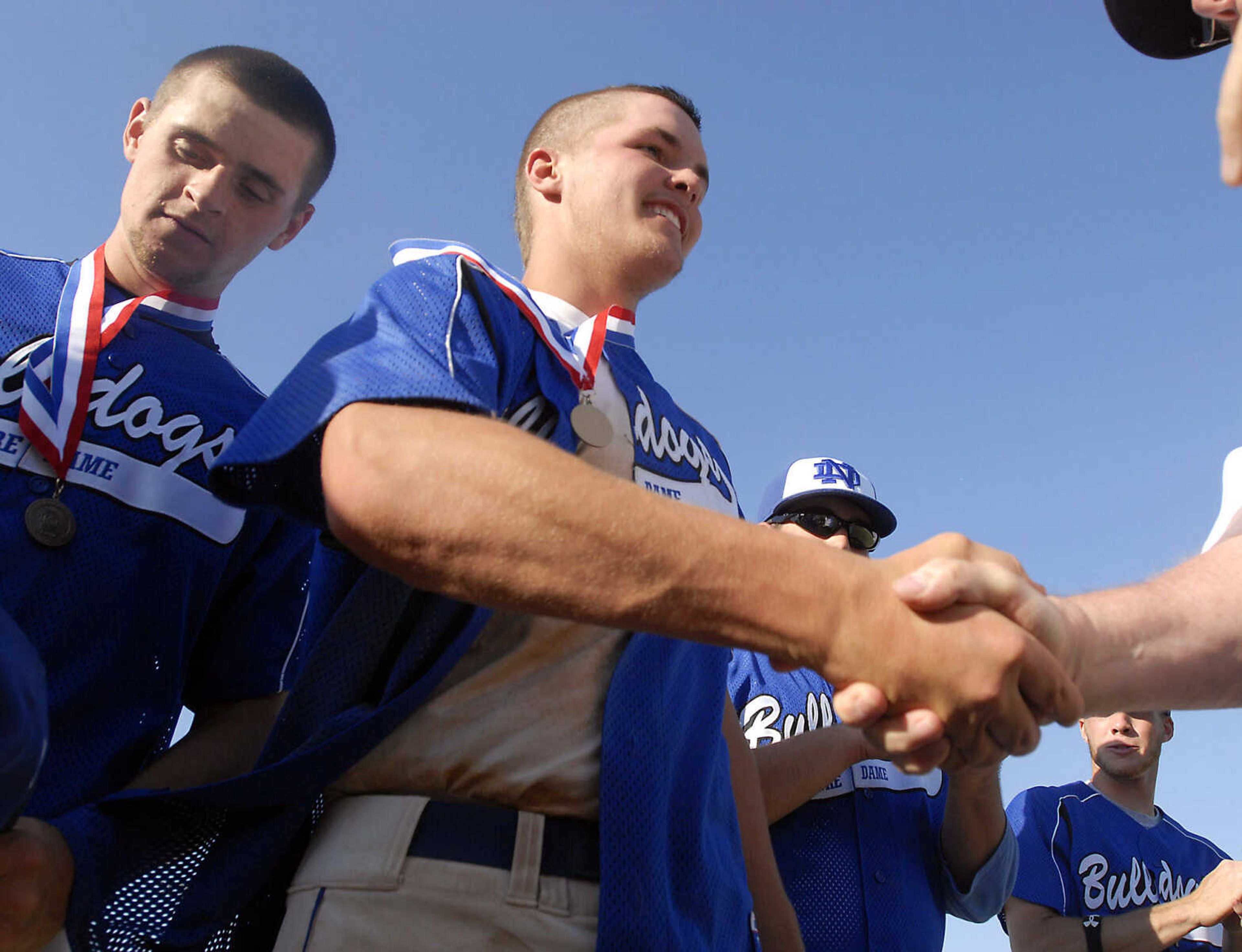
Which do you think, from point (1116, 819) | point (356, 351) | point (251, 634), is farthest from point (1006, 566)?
point (1116, 819)

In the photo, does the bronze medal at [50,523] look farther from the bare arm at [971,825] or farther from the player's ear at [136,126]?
the bare arm at [971,825]

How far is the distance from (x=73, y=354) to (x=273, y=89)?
120 centimetres

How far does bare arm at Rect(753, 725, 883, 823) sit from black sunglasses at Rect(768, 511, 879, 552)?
1251 mm

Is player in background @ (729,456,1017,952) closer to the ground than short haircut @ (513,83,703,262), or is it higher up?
closer to the ground

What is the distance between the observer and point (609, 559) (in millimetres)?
1581

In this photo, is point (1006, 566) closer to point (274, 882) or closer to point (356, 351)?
point (356, 351)

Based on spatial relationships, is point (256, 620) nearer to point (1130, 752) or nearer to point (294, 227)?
point (294, 227)

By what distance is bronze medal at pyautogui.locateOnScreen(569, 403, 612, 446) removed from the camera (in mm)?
2057

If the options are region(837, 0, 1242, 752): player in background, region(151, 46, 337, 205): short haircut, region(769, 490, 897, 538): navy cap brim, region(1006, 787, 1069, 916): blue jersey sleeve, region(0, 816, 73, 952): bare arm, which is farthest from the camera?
region(1006, 787, 1069, 916): blue jersey sleeve

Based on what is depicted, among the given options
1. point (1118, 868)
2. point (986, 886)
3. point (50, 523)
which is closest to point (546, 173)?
point (50, 523)

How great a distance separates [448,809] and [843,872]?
2244 mm

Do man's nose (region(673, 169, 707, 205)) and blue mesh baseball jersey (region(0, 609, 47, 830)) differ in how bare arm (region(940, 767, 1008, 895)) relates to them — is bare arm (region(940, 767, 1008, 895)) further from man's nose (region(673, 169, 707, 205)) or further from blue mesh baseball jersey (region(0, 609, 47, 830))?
blue mesh baseball jersey (region(0, 609, 47, 830))

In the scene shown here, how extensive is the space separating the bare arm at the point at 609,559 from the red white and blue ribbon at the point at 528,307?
1.51 feet

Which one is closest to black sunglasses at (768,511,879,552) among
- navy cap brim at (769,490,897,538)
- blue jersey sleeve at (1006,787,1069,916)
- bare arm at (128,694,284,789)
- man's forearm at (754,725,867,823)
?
navy cap brim at (769,490,897,538)
